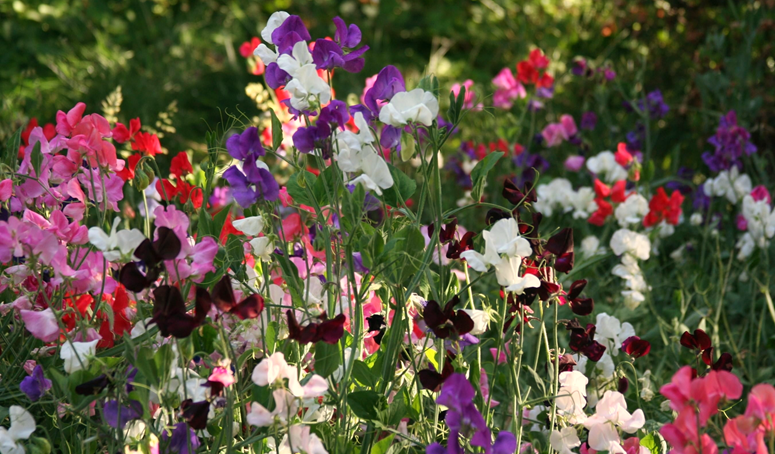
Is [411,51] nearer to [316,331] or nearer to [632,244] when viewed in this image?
[632,244]

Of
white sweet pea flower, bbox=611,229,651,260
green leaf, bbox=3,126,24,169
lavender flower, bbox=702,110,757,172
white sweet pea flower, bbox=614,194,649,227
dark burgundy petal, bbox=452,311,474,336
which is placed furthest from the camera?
lavender flower, bbox=702,110,757,172

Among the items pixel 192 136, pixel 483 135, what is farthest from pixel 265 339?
pixel 192 136

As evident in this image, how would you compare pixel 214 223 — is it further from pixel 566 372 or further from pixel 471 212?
pixel 471 212

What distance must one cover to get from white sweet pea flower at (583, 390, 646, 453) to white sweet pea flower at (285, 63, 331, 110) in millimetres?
510

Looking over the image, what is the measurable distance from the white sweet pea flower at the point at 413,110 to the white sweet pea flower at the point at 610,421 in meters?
0.41

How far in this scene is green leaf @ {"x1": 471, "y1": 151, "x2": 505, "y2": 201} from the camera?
2.97 ft

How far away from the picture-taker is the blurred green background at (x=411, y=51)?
120 inches

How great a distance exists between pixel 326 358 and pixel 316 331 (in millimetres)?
94

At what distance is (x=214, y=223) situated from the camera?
41.4 inches

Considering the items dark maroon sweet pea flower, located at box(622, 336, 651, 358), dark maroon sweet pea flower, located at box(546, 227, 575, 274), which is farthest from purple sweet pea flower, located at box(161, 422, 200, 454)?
dark maroon sweet pea flower, located at box(622, 336, 651, 358)

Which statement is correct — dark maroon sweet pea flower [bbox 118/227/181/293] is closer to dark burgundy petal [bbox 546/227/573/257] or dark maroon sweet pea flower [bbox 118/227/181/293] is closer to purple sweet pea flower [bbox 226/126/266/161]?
purple sweet pea flower [bbox 226/126/266/161]

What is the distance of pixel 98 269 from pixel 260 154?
0.34 metres

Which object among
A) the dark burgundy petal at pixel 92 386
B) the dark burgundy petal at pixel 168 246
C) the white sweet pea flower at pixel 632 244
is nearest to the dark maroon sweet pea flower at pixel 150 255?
the dark burgundy petal at pixel 168 246

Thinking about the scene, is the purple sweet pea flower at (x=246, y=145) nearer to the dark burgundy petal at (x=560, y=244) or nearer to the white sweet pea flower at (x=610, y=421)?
the dark burgundy petal at (x=560, y=244)
